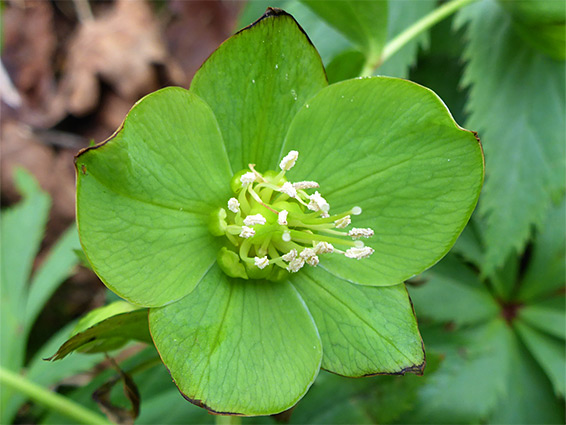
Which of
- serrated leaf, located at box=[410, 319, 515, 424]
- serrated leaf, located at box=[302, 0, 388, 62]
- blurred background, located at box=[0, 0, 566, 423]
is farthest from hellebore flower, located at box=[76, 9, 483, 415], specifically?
serrated leaf, located at box=[410, 319, 515, 424]

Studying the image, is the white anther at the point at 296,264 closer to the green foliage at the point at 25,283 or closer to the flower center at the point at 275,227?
the flower center at the point at 275,227

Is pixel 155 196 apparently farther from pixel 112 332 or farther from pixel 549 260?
pixel 549 260

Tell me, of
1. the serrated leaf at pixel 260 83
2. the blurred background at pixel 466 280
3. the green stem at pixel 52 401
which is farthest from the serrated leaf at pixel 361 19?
the green stem at pixel 52 401

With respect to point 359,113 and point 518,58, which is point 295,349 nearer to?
point 359,113

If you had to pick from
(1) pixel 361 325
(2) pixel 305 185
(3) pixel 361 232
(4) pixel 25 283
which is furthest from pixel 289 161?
(4) pixel 25 283

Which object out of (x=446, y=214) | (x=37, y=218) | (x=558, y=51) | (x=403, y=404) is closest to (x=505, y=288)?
(x=403, y=404)

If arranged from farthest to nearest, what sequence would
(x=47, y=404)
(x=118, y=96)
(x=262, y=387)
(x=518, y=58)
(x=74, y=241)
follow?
1. (x=118, y=96)
2. (x=74, y=241)
3. (x=518, y=58)
4. (x=47, y=404)
5. (x=262, y=387)
